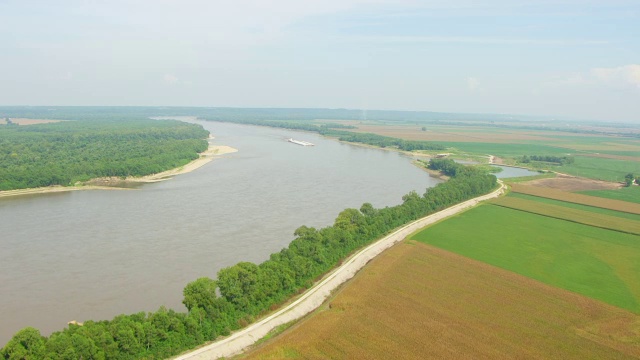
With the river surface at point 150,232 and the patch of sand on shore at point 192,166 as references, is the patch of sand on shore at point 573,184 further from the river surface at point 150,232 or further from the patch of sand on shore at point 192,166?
the patch of sand on shore at point 192,166

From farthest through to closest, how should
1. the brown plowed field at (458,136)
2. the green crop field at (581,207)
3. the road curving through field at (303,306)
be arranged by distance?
the brown plowed field at (458,136) < the green crop field at (581,207) < the road curving through field at (303,306)

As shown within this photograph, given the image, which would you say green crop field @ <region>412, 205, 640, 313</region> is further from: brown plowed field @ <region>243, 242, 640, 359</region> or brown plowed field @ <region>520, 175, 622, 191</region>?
brown plowed field @ <region>520, 175, 622, 191</region>

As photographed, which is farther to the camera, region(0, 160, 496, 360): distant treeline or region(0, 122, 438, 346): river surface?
region(0, 122, 438, 346): river surface


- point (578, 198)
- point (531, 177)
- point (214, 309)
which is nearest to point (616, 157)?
point (531, 177)

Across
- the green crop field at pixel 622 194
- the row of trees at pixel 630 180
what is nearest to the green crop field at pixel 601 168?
the row of trees at pixel 630 180

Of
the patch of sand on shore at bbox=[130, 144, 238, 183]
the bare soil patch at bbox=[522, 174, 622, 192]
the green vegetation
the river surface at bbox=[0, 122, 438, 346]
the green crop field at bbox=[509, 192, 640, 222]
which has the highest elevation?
the green crop field at bbox=[509, 192, 640, 222]

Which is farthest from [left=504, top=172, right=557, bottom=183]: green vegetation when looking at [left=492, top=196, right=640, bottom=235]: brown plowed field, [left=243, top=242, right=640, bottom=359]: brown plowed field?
[left=243, top=242, right=640, bottom=359]: brown plowed field
